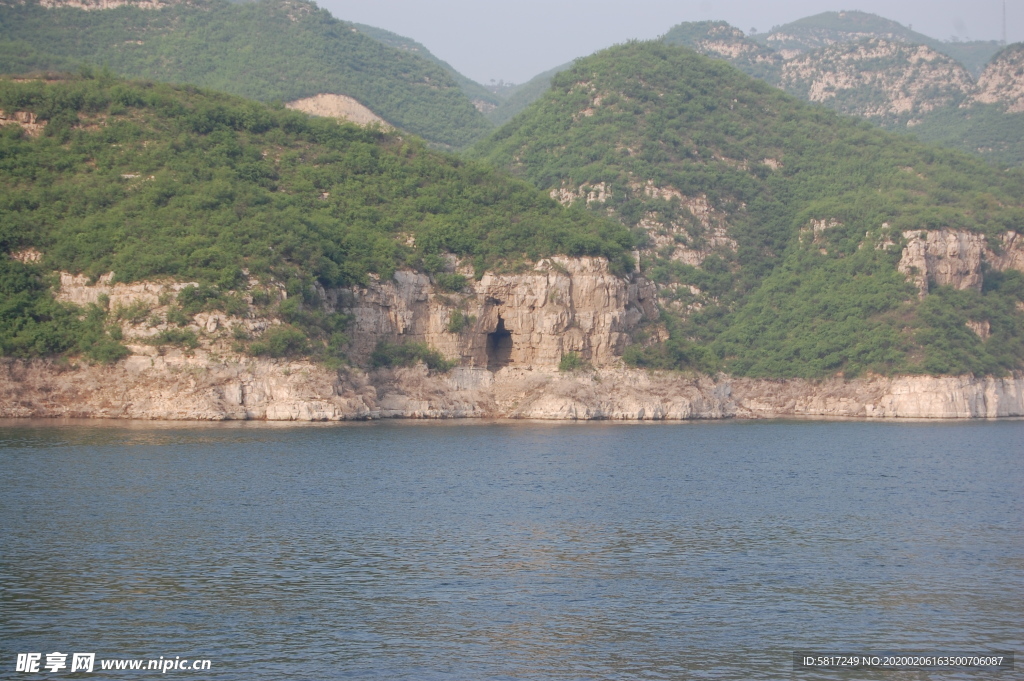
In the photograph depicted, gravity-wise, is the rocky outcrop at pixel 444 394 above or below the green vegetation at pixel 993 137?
below

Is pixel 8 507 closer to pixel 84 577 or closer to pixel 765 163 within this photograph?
pixel 84 577

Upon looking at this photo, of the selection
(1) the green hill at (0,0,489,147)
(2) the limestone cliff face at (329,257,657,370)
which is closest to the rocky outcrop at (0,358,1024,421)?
(2) the limestone cliff face at (329,257,657,370)

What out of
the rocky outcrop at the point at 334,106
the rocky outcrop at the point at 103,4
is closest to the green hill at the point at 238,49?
the rocky outcrop at the point at 103,4

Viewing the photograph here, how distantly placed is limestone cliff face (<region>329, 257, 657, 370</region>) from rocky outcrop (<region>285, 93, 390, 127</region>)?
85939 millimetres

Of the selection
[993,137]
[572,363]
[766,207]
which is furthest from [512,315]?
[993,137]

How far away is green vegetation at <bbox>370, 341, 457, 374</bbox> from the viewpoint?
8262cm

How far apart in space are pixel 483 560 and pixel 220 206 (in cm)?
5146

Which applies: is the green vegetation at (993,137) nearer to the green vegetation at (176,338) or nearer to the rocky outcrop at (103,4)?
the rocky outcrop at (103,4)

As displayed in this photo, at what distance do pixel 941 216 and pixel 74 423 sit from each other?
86657mm

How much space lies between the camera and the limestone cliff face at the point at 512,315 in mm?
84312

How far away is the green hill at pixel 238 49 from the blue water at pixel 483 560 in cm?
11031

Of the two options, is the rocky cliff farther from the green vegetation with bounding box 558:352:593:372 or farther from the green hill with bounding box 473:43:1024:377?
the green hill with bounding box 473:43:1024:377

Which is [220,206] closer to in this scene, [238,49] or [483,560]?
[483,560]

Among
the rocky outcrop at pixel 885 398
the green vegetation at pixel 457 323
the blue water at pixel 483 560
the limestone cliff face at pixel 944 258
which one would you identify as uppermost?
the limestone cliff face at pixel 944 258
